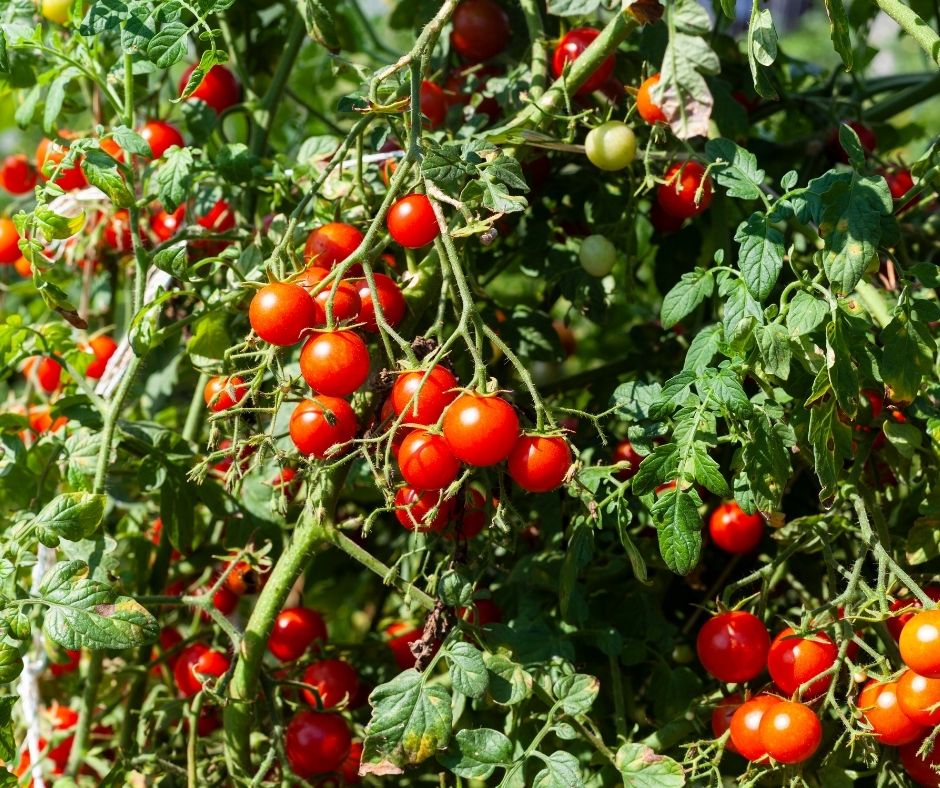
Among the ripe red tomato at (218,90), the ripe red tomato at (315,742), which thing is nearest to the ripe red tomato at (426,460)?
the ripe red tomato at (315,742)

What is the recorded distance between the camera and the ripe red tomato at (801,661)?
88 cm

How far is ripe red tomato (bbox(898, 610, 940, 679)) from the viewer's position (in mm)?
797

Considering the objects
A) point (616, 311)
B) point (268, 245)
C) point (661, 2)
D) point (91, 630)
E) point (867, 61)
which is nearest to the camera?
point (91, 630)

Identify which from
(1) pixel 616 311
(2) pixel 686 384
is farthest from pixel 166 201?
(1) pixel 616 311

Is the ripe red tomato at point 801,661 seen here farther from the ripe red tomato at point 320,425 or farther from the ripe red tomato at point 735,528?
the ripe red tomato at point 320,425

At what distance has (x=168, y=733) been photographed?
122 cm

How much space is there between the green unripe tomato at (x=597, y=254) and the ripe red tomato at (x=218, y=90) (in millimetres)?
528

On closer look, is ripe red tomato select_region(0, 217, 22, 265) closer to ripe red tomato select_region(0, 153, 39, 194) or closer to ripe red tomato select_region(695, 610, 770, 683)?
ripe red tomato select_region(0, 153, 39, 194)

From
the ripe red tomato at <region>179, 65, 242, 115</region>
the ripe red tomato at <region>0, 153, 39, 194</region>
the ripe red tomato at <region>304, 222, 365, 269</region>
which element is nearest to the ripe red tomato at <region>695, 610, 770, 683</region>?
the ripe red tomato at <region>304, 222, 365, 269</region>

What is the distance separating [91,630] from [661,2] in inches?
29.0

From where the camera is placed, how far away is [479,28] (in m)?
1.20

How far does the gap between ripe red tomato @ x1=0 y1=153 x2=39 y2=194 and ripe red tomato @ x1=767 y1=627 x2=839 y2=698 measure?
1218mm

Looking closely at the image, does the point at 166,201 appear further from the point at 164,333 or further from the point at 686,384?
the point at 686,384

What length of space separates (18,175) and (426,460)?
1.02 m
